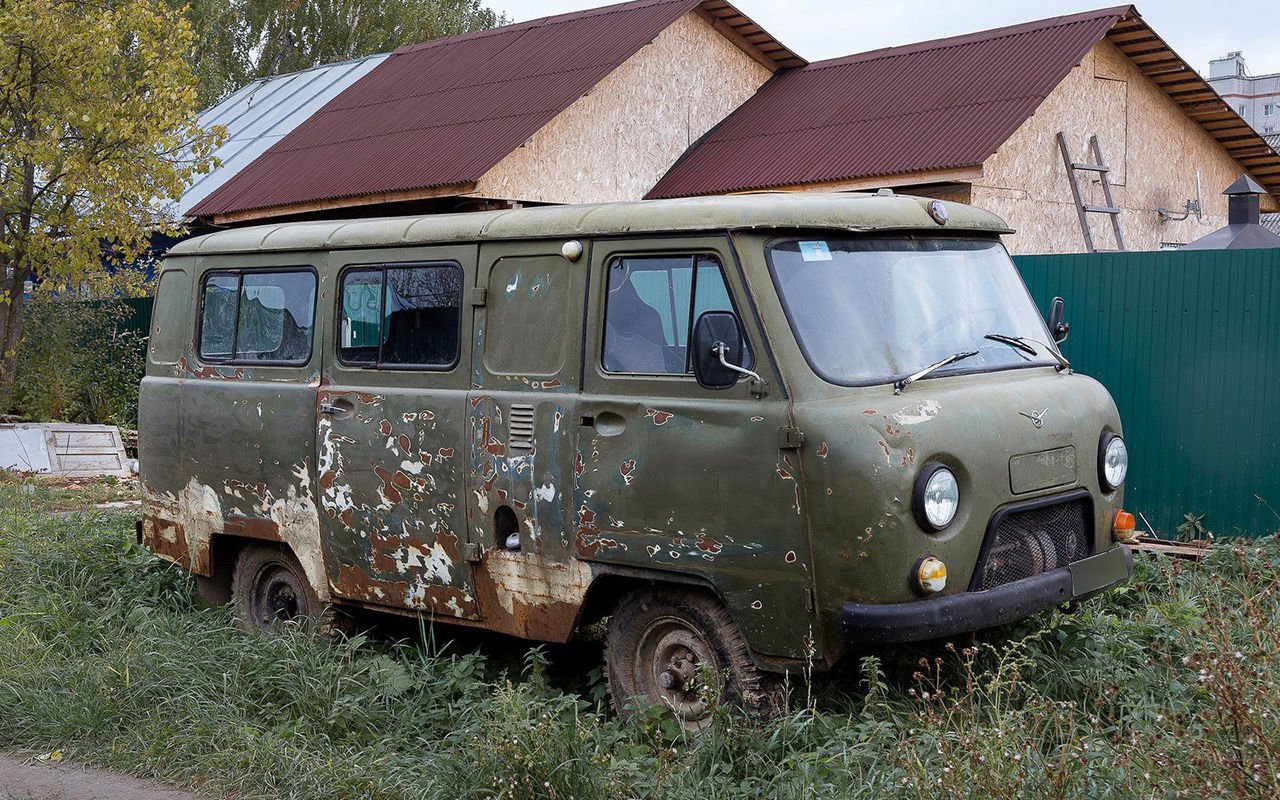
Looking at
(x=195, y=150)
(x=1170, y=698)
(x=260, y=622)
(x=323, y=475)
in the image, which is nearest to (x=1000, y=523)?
(x=1170, y=698)

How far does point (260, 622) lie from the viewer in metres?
7.73

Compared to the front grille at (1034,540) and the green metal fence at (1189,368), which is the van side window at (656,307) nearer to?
the front grille at (1034,540)

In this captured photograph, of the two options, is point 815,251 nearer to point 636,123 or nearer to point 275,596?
point 275,596

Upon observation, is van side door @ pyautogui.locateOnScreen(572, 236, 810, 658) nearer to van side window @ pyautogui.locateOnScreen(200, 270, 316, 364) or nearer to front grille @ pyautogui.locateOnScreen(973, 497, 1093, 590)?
front grille @ pyautogui.locateOnScreen(973, 497, 1093, 590)

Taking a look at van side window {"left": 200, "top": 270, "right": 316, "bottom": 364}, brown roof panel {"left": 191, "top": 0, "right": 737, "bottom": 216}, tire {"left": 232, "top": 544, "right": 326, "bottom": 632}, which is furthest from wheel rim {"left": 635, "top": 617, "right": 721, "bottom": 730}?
brown roof panel {"left": 191, "top": 0, "right": 737, "bottom": 216}

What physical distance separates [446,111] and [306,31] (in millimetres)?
25371

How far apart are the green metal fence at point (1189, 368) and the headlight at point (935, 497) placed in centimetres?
491

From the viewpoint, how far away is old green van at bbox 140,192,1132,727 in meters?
5.18

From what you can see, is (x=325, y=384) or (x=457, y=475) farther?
(x=325, y=384)

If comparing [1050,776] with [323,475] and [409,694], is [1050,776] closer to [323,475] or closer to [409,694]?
[409,694]

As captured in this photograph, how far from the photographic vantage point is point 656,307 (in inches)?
227

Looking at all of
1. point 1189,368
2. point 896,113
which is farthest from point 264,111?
point 1189,368

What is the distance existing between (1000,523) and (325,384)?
349 cm

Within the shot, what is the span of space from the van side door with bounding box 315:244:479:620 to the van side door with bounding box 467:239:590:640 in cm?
11
